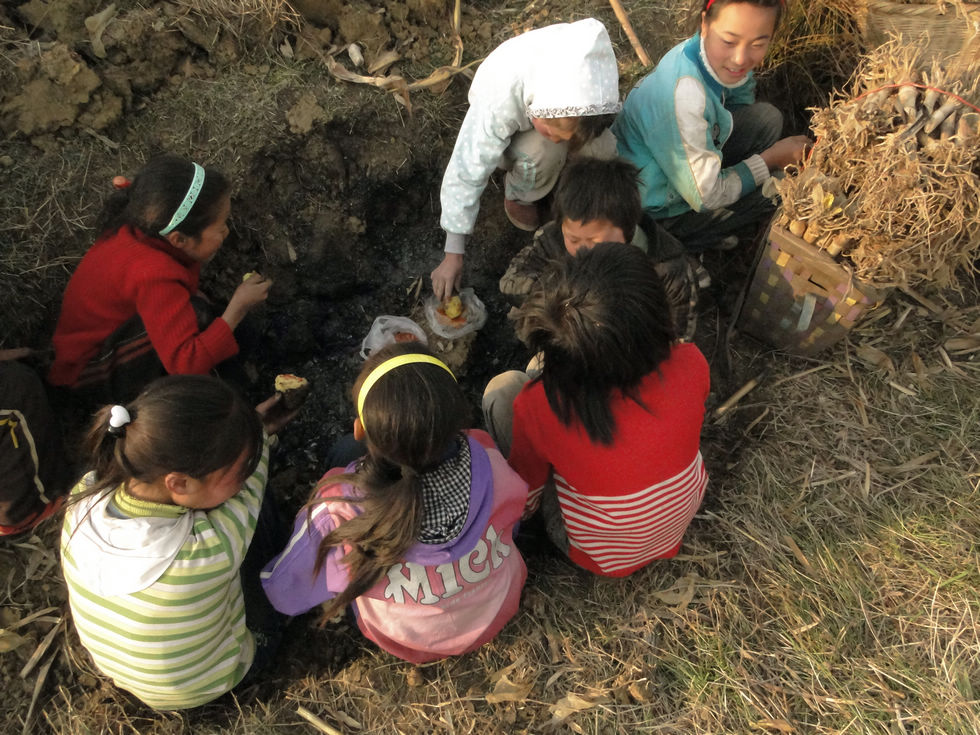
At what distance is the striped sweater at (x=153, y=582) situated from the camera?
69.9 inches

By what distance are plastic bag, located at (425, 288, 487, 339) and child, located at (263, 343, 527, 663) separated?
100 centimetres

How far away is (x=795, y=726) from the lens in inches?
81.9

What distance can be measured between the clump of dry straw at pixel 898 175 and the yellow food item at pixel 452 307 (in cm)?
138

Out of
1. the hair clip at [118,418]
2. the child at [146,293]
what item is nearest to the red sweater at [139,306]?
the child at [146,293]

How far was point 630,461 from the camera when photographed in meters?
1.93

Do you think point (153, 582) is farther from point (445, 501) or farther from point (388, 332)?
point (388, 332)

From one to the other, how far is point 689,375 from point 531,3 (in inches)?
101

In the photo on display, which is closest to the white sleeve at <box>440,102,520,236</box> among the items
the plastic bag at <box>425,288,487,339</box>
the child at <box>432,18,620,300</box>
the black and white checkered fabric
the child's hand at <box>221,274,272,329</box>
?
the child at <box>432,18,620,300</box>

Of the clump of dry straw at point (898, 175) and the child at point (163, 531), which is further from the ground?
the clump of dry straw at point (898, 175)

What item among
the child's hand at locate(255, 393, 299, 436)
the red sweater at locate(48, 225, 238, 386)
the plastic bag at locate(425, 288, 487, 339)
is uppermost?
the red sweater at locate(48, 225, 238, 386)

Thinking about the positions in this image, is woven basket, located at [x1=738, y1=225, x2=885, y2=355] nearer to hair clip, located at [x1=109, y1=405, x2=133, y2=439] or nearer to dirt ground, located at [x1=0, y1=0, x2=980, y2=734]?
dirt ground, located at [x1=0, y1=0, x2=980, y2=734]

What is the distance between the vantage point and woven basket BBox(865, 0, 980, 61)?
8.64ft

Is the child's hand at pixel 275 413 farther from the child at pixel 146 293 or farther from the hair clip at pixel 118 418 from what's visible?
the hair clip at pixel 118 418

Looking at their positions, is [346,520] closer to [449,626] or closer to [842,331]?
[449,626]
